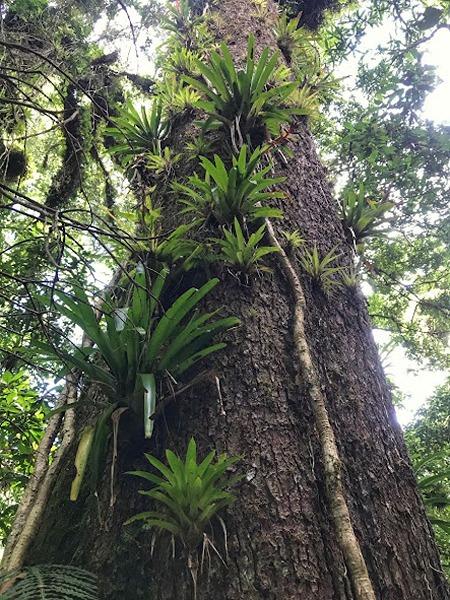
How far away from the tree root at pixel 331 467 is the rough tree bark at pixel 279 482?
0.02m

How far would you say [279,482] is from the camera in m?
1.45

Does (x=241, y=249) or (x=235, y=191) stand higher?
(x=235, y=191)

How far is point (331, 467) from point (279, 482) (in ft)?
0.53

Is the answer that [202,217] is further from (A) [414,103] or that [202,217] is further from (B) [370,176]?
(A) [414,103]

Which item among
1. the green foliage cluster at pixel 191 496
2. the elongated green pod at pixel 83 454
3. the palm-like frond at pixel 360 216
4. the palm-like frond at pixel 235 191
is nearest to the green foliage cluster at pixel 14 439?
the elongated green pod at pixel 83 454

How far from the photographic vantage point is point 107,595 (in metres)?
1.36

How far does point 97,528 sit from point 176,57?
288cm

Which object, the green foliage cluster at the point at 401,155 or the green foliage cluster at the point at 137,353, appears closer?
the green foliage cluster at the point at 137,353

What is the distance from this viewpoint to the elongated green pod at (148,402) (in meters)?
1.53

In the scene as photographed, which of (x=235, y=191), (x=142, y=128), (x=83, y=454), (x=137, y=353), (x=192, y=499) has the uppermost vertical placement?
(x=142, y=128)

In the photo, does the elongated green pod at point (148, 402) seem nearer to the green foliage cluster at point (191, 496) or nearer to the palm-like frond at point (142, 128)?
the green foliage cluster at point (191, 496)

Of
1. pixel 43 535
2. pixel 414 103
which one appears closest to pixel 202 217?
pixel 43 535

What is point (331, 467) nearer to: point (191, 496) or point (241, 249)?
point (191, 496)

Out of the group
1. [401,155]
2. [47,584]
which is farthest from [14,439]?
[401,155]
